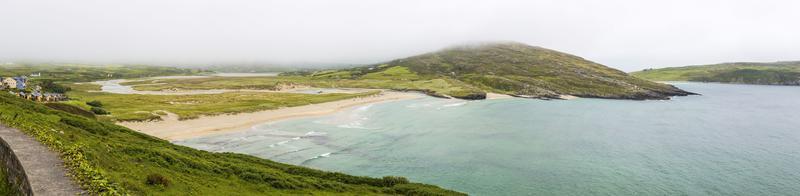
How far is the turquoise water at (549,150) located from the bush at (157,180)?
1092 inches

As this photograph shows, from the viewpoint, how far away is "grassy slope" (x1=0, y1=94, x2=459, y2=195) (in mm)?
25781

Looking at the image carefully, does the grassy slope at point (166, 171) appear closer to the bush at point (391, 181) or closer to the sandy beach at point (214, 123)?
the bush at point (391, 181)

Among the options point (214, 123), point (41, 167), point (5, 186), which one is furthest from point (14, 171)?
point (214, 123)

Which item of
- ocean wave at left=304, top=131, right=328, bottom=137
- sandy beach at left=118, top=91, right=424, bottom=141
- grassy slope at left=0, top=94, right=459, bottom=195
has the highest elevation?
grassy slope at left=0, top=94, right=459, bottom=195

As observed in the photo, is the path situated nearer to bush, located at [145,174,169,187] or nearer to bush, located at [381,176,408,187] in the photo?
bush, located at [145,174,169,187]

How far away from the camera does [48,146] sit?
27922 millimetres

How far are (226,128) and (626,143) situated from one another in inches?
3042

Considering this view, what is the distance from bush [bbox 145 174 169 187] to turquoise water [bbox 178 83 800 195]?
2773cm

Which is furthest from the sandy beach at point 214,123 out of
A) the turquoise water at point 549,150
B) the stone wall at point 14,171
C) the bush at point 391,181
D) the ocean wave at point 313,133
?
the stone wall at point 14,171

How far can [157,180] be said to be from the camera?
28719 millimetres

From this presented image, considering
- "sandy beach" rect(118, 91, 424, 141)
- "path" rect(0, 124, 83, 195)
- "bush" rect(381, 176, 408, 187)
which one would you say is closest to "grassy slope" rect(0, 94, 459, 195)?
"bush" rect(381, 176, 408, 187)

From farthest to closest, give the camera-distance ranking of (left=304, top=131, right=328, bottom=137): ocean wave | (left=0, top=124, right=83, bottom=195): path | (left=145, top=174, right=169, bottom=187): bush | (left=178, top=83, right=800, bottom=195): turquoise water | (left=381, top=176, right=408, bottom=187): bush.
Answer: (left=304, top=131, right=328, bottom=137): ocean wave
(left=178, top=83, right=800, bottom=195): turquoise water
(left=381, top=176, right=408, bottom=187): bush
(left=145, top=174, right=169, bottom=187): bush
(left=0, top=124, right=83, bottom=195): path

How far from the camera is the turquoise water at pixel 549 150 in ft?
167

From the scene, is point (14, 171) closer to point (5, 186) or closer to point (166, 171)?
point (5, 186)
